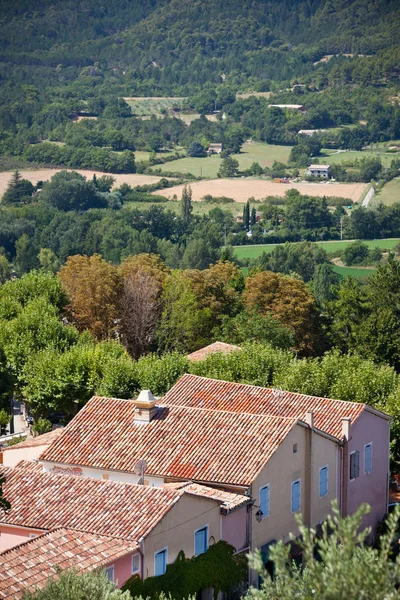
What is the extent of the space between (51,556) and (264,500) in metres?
7.43

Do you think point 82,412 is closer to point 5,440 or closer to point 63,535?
point 63,535

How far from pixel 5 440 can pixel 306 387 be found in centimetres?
1048

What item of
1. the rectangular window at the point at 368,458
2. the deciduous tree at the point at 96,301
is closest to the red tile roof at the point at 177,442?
the rectangular window at the point at 368,458

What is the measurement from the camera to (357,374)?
43.0 m

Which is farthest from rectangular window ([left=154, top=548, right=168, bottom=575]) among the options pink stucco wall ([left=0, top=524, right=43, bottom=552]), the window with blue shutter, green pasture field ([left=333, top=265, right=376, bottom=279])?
green pasture field ([left=333, top=265, right=376, bottom=279])

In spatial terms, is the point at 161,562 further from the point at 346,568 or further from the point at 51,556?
the point at 346,568

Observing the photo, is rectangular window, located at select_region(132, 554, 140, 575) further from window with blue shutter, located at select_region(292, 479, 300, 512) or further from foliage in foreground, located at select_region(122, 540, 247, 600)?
window with blue shutter, located at select_region(292, 479, 300, 512)

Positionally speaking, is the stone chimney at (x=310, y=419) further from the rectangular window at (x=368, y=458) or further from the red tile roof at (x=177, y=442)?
the rectangular window at (x=368, y=458)

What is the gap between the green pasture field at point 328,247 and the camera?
562 feet

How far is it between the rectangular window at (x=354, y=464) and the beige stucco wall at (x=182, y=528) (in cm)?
729

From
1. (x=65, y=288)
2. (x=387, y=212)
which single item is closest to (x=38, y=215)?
(x=387, y=212)

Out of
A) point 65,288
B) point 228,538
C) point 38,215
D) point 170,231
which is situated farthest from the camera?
point 38,215

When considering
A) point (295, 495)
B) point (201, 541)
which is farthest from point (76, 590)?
point (295, 495)

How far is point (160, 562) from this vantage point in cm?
2633
